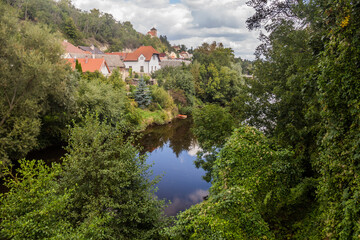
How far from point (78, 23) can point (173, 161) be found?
9037cm

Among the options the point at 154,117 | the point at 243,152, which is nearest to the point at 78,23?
the point at 154,117

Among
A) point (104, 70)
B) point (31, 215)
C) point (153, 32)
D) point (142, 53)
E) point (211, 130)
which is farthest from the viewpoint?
point (153, 32)

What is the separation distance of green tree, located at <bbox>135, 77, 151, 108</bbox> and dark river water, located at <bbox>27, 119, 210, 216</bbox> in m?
4.58

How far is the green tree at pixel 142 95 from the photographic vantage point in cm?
3297

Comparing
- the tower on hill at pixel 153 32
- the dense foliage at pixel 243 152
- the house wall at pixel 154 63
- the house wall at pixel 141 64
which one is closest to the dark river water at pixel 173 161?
the dense foliage at pixel 243 152

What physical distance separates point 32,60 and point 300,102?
1622cm

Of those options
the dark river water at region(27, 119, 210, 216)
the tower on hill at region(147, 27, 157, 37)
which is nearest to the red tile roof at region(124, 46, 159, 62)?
the dark river water at region(27, 119, 210, 216)

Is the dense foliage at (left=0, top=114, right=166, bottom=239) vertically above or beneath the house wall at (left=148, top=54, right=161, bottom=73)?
beneath

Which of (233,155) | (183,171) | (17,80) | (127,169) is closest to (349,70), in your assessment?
(233,155)

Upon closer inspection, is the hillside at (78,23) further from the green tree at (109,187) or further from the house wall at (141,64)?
the green tree at (109,187)

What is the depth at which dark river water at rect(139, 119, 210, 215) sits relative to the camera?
15.7 m

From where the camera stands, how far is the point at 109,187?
8180 millimetres

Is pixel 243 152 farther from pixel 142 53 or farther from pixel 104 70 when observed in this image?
pixel 142 53

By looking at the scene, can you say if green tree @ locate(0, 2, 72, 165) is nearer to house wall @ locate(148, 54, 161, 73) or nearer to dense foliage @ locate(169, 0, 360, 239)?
dense foliage @ locate(169, 0, 360, 239)
